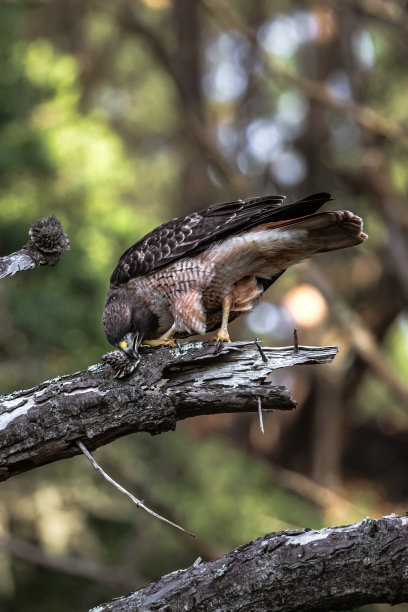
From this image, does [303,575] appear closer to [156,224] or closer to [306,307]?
[306,307]

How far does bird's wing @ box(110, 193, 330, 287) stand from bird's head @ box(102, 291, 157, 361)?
0.64 feet

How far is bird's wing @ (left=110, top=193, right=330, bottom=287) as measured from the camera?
4770 millimetres

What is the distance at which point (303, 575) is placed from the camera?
10.0 ft

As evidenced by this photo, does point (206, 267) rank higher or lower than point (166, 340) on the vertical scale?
higher

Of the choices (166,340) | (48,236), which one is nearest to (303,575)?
(48,236)

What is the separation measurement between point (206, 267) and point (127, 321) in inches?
23.3

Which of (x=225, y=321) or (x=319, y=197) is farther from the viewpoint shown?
(x=225, y=321)

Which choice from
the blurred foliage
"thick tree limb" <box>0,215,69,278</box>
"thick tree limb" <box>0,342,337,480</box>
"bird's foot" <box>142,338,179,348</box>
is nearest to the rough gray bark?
"thick tree limb" <box>0,342,337,480</box>

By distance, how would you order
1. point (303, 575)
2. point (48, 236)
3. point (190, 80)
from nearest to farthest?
point (303, 575) < point (48, 236) < point (190, 80)

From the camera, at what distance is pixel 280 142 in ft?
43.9

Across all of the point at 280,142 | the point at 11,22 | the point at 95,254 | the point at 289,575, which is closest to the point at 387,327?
the point at 280,142

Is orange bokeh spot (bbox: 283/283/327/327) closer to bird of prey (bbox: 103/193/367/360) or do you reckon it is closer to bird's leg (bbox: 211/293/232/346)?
bird of prey (bbox: 103/193/367/360)

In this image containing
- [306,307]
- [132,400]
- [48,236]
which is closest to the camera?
[132,400]

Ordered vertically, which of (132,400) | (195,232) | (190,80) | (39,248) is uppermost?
(190,80)
